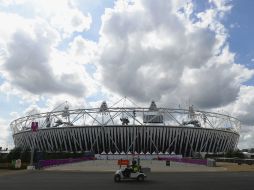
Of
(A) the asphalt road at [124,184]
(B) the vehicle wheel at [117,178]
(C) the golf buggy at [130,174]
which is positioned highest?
(C) the golf buggy at [130,174]

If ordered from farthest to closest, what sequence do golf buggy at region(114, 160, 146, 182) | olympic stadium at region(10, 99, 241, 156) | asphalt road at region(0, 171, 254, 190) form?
1. olympic stadium at region(10, 99, 241, 156)
2. golf buggy at region(114, 160, 146, 182)
3. asphalt road at region(0, 171, 254, 190)

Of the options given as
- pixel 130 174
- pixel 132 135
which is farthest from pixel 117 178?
pixel 132 135

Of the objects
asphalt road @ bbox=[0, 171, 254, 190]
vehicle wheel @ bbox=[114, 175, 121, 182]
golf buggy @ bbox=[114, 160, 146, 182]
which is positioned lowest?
asphalt road @ bbox=[0, 171, 254, 190]

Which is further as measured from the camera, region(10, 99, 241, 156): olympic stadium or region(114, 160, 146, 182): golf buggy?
region(10, 99, 241, 156): olympic stadium

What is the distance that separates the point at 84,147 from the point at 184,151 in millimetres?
39078

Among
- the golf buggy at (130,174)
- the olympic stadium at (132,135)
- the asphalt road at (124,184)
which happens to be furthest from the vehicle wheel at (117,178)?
the olympic stadium at (132,135)

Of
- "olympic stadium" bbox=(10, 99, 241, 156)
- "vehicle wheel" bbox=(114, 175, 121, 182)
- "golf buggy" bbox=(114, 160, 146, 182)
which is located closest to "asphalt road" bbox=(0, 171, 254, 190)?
"vehicle wheel" bbox=(114, 175, 121, 182)

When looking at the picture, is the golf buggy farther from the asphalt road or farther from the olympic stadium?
the olympic stadium

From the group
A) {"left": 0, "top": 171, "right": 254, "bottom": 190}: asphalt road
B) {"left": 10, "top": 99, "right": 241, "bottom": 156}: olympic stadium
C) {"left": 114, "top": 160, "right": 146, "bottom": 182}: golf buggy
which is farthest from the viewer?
{"left": 10, "top": 99, "right": 241, "bottom": 156}: olympic stadium

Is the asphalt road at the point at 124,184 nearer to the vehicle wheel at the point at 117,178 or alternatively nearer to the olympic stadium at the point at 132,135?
the vehicle wheel at the point at 117,178

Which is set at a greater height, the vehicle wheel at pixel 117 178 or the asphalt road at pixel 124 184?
the vehicle wheel at pixel 117 178

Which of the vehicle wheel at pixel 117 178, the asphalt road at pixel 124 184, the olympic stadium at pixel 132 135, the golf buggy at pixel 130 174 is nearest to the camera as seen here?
the asphalt road at pixel 124 184

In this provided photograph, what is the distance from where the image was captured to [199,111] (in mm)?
150750

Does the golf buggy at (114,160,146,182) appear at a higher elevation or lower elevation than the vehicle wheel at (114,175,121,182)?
higher
